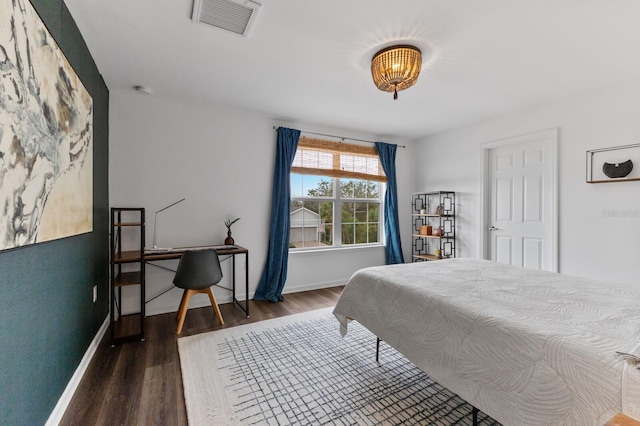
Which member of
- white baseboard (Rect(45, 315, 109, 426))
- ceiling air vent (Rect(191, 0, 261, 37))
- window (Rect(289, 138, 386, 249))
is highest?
ceiling air vent (Rect(191, 0, 261, 37))

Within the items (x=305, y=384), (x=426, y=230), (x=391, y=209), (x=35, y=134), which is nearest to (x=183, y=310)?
(x=305, y=384)

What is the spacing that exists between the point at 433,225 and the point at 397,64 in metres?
3.17

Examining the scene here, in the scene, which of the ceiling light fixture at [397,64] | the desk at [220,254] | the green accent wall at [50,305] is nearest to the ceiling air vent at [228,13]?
the green accent wall at [50,305]

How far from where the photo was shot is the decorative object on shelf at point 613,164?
8.64 ft

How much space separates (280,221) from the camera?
12.3 feet

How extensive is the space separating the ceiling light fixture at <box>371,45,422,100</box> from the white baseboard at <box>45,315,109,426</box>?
287cm

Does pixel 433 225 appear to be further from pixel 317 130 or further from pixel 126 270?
pixel 126 270

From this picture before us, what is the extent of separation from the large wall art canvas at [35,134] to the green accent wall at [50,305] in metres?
0.11

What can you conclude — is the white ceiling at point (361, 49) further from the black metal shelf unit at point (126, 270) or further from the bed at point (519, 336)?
the bed at point (519, 336)

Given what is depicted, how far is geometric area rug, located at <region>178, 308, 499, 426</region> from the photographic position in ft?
5.17

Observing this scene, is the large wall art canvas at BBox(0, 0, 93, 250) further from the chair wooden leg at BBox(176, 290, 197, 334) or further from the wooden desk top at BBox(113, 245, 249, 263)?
the chair wooden leg at BBox(176, 290, 197, 334)

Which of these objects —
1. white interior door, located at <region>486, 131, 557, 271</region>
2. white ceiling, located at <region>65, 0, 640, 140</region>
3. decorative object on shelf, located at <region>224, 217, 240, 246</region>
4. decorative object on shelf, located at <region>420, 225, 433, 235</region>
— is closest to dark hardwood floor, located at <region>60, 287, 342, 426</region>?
decorative object on shelf, located at <region>224, 217, 240, 246</region>

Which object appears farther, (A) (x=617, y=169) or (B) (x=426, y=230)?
(B) (x=426, y=230)

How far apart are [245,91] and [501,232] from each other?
3.63 metres
